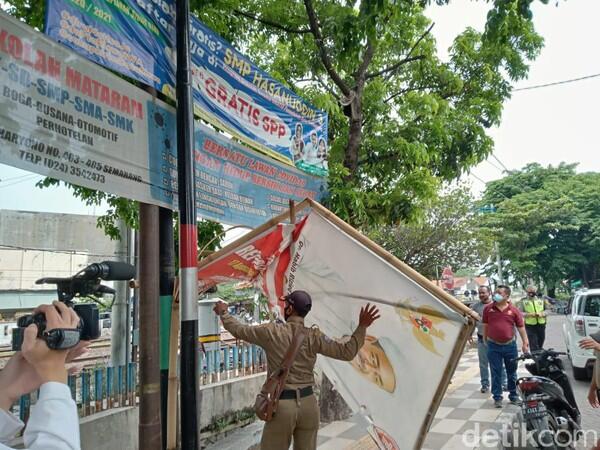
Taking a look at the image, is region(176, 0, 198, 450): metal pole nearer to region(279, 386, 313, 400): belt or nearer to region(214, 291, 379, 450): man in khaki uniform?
region(214, 291, 379, 450): man in khaki uniform

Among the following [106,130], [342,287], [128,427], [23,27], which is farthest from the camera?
[128,427]

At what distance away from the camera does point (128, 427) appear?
4.57m

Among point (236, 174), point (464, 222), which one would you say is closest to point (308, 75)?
point (236, 174)

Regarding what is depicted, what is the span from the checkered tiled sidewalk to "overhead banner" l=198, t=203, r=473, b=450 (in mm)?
1085

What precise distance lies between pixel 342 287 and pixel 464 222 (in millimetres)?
13934

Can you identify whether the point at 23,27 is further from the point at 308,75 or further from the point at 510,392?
the point at 510,392

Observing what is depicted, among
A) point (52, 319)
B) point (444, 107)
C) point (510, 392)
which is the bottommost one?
point (510, 392)

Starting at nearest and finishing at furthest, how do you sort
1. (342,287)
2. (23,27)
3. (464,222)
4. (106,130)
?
1. (23,27)
2. (106,130)
3. (342,287)
4. (464,222)

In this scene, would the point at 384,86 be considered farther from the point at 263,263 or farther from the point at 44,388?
the point at 44,388

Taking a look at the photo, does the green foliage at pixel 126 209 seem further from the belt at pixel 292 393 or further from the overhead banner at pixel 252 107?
the belt at pixel 292 393

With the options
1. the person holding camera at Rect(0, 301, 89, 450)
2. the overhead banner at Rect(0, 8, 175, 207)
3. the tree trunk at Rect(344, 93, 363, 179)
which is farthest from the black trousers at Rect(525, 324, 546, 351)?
the person holding camera at Rect(0, 301, 89, 450)

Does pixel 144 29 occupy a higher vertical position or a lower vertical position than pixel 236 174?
higher

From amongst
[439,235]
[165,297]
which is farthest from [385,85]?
[439,235]

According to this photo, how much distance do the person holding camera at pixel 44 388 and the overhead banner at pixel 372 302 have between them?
184 cm
